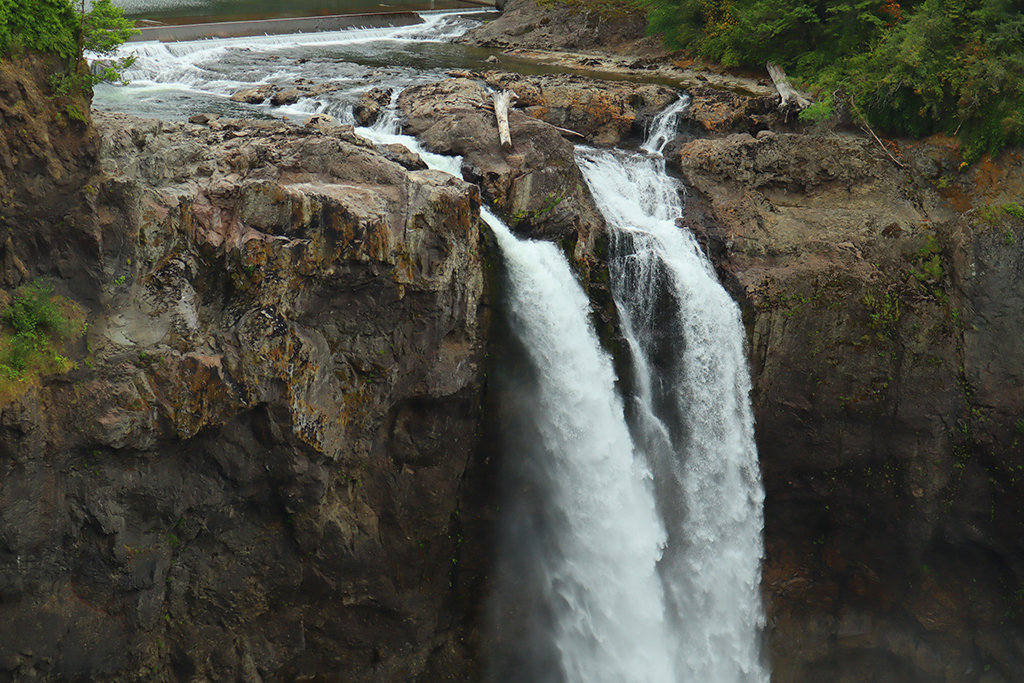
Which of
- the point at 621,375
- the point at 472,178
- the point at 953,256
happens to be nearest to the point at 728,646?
the point at 621,375

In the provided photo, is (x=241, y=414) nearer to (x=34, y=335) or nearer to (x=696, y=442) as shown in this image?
(x=34, y=335)

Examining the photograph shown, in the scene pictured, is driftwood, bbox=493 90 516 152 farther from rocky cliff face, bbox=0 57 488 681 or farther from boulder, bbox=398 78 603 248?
rocky cliff face, bbox=0 57 488 681

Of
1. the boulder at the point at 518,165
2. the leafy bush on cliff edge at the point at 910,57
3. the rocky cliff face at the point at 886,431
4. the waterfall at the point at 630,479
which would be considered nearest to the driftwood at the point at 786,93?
the leafy bush on cliff edge at the point at 910,57

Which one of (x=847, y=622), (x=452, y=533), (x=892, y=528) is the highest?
(x=452, y=533)

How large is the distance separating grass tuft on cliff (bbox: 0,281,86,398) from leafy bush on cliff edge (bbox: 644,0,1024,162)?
1744 cm

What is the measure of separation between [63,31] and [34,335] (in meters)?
3.40

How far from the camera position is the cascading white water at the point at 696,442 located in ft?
41.2

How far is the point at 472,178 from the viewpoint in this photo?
12.7 m

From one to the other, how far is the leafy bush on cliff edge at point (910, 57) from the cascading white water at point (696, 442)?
780 centimetres

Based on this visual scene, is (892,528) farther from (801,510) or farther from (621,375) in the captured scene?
(621,375)

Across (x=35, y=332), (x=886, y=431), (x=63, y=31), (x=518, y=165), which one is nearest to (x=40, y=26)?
(x=63, y=31)

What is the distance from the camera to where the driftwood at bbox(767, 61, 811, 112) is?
18.1 m

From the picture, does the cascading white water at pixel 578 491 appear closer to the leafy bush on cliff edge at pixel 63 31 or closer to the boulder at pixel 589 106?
the leafy bush on cliff edge at pixel 63 31

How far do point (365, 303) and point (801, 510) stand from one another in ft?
31.5
